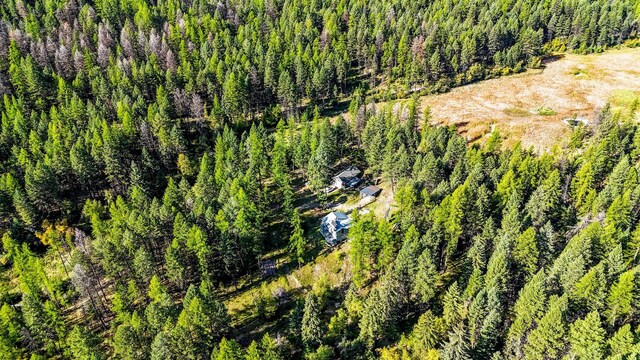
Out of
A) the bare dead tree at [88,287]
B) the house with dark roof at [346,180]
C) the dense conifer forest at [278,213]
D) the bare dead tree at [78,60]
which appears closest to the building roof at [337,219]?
the dense conifer forest at [278,213]

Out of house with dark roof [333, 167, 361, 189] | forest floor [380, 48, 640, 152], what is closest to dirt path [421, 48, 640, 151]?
forest floor [380, 48, 640, 152]

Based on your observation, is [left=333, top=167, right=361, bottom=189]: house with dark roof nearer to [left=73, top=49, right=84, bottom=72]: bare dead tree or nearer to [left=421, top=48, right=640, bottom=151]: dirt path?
[left=421, top=48, right=640, bottom=151]: dirt path

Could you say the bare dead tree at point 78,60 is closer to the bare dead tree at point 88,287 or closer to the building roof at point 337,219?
the bare dead tree at point 88,287

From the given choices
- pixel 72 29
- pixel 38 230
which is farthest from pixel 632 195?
pixel 72 29

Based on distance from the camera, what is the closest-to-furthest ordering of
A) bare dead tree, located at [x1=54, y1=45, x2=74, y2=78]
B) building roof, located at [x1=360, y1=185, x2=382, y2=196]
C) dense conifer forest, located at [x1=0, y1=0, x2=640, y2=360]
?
dense conifer forest, located at [x1=0, y1=0, x2=640, y2=360] < building roof, located at [x1=360, y1=185, x2=382, y2=196] < bare dead tree, located at [x1=54, y1=45, x2=74, y2=78]

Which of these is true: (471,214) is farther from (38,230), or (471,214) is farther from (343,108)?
(38,230)

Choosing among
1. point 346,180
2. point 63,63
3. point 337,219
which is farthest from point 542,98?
point 63,63
